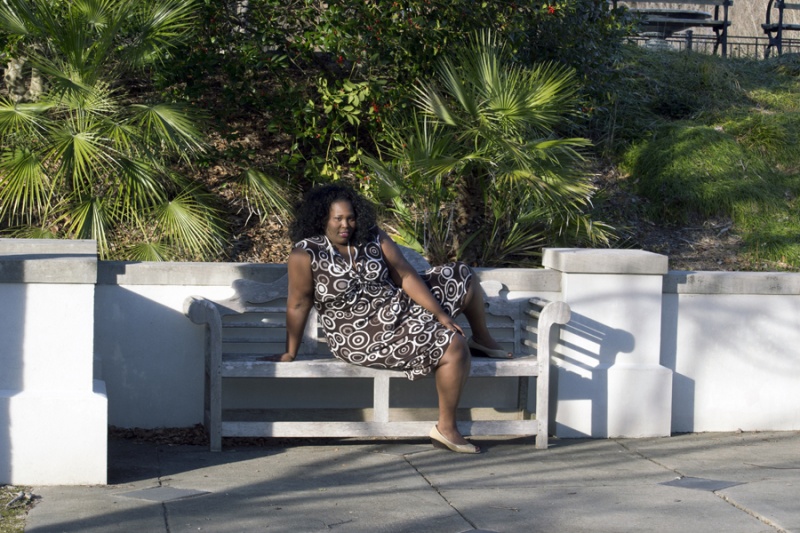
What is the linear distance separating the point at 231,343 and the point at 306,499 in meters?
1.63

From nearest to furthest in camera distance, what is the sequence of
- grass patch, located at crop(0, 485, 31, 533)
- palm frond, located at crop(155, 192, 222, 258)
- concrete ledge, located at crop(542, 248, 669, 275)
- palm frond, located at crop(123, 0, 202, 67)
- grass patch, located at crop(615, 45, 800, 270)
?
grass patch, located at crop(0, 485, 31, 533), concrete ledge, located at crop(542, 248, 669, 275), palm frond, located at crop(155, 192, 222, 258), palm frond, located at crop(123, 0, 202, 67), grass patch, located at crop(615, 45, 800, 270)

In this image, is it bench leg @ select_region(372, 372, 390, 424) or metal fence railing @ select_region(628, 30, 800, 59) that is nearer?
bench leg @ select_region(372, 372, 390, 424)

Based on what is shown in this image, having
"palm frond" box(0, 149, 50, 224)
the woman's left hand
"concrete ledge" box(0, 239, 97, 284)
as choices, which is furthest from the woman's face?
"palm frond" box(0, 149, 50, 224)

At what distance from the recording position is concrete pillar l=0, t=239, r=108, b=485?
14.8 ft

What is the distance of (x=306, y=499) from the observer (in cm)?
441

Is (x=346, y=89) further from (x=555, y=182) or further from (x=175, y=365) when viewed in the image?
(x=175, y=365)

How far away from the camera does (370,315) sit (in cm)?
531

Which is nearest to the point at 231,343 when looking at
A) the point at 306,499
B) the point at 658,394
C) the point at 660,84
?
the point at 306,499

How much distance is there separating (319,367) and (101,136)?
317 cm

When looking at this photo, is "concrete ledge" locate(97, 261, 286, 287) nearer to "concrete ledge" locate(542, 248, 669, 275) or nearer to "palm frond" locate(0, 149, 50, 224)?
"concrete ledge" locate(542, 248, 669, 275)

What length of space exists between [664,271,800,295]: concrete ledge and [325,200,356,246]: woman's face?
6.44 ft

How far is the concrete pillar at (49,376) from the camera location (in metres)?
4.50

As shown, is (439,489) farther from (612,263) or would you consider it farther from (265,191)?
(265,191)

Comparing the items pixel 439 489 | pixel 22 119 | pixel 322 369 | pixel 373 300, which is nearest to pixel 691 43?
pixel 22 119
